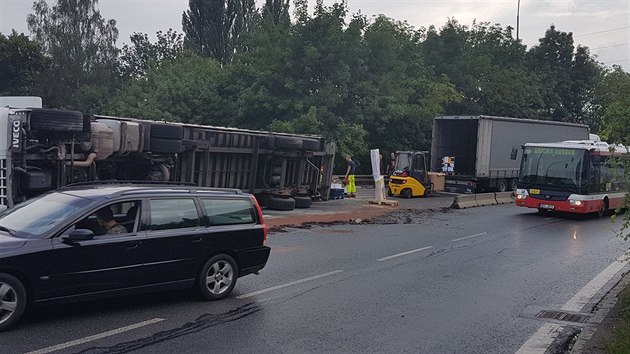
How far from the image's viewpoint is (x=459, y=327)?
309 inches

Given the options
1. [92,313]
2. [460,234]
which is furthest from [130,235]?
[460,234]

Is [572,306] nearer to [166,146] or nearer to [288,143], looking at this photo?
[166,146]

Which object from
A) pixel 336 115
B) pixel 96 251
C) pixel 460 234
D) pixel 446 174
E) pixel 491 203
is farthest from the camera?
pixel 336 115

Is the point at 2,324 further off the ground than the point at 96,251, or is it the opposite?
the point at 96,251

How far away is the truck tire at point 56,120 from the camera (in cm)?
1378

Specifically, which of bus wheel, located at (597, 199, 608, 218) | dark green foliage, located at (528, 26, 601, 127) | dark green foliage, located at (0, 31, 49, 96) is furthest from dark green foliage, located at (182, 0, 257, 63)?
bus wheel, located at (597, 199, 608, 218)

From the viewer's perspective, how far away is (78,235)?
7.14m

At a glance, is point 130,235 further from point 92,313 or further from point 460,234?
point 460,234

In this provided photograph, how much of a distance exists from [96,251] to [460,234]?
1181 cm

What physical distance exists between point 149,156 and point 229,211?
28.3ft

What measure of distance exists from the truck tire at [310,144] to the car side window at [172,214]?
13.8 metres

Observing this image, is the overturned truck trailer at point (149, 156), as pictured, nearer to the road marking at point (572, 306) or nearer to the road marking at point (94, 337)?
the road marking at point (94, 337)

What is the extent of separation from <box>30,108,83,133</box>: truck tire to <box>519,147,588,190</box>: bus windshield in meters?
15.0

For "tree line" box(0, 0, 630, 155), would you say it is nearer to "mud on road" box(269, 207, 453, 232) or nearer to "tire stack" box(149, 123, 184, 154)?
"mud on road" box(269, 207, 453, 232)
